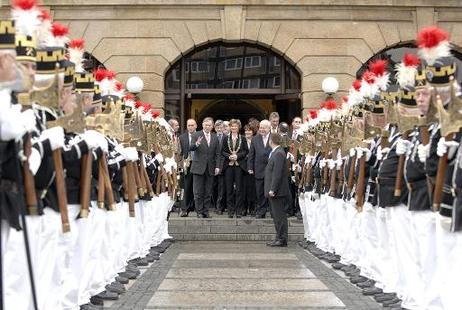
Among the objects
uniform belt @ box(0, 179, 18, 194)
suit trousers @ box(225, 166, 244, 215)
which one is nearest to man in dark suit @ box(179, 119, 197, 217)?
suit trousers @ box(225, 166, 244, 215)

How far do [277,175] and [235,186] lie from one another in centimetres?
Result: 305

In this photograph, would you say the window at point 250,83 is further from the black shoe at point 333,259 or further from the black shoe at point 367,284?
the black shoe at point 367,284

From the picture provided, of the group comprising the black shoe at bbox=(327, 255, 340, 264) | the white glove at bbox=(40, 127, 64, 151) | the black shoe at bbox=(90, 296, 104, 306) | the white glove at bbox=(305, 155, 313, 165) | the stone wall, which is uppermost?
the stone wall

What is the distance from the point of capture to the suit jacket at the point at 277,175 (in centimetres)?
1246

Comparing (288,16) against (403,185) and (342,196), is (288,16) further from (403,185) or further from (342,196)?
(403,185)

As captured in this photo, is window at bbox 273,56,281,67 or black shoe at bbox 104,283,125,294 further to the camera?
window at bbox 273,56,281,67

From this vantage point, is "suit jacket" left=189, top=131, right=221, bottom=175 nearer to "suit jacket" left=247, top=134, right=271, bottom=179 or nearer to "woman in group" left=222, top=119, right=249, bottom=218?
"woman in group" left=222, top=119, right=249, bottom=218

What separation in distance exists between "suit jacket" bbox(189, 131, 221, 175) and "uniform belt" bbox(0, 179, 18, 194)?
10230 millimetres

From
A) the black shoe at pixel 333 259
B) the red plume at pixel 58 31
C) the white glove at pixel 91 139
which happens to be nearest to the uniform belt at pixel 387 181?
the white glove at pixel 91 139

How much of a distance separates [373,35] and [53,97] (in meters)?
14.7

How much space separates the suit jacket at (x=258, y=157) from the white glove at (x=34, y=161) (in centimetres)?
968

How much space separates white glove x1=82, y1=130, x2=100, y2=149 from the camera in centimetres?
635

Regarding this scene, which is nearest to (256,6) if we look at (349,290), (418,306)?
(349,290)

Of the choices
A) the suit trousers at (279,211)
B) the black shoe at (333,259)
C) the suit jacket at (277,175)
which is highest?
the suit jacket at (277,175)
